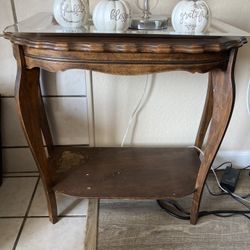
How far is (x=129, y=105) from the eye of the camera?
112cm

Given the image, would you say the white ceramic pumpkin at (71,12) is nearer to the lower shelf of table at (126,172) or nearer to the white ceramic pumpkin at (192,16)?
the white ceramic pumpkin at (192,16)

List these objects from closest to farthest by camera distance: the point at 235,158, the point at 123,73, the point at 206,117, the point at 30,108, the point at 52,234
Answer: the point at 123,73, the point at 30,108, the point at 52,234, the point at 206,117, the point at 235,158

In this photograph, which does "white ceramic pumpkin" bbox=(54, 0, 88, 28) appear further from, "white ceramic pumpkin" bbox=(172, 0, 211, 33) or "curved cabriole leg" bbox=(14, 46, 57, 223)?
"white ceramic pumpkin" bbox=(172, 0, 211, 33)

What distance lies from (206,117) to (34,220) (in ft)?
2.44

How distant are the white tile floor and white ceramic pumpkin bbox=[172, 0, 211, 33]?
732 mm

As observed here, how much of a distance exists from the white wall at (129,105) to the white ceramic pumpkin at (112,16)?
10.7 inches

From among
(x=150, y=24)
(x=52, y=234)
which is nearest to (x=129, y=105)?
(x=150, y=24)

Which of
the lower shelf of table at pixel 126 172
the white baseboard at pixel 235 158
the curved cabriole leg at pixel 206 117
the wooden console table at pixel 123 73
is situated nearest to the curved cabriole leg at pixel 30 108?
the wooden console table at pixel 123 73

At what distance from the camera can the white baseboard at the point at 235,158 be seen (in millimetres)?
1254

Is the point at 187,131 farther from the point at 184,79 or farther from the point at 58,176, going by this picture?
the point at 58,176

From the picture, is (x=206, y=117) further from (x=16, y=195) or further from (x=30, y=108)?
(x=16, y=195)

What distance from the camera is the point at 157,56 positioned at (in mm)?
669

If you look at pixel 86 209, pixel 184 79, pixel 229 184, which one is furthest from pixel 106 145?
pixel 229 184

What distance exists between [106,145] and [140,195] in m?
0.35
